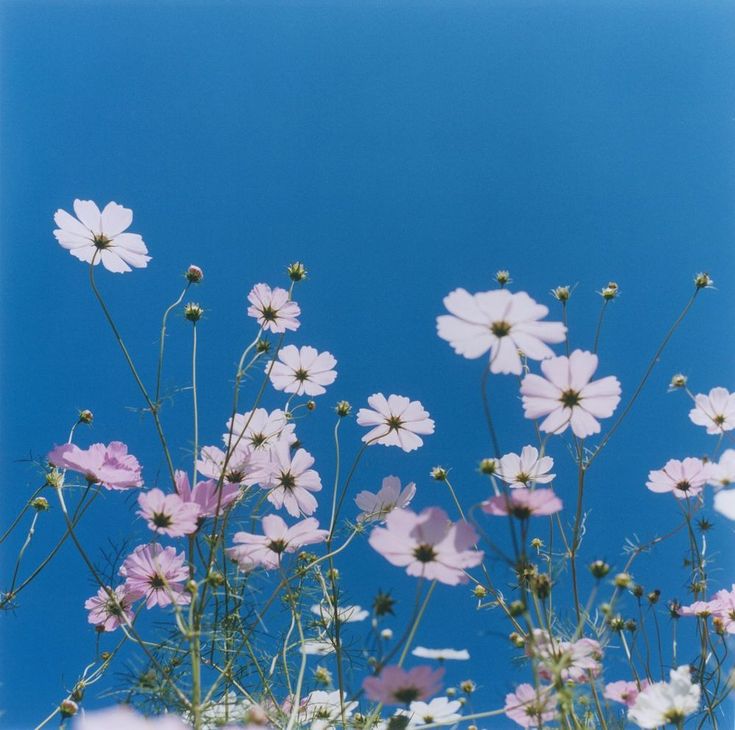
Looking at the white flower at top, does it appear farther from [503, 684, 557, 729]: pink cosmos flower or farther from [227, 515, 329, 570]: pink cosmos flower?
[227, 515, 329, 570]: pink cosmos flower

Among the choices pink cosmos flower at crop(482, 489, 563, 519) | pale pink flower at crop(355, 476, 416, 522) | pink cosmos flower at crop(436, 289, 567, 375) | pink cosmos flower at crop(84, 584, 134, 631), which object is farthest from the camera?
pale pink flower at crop(355, 476, 416, 522)

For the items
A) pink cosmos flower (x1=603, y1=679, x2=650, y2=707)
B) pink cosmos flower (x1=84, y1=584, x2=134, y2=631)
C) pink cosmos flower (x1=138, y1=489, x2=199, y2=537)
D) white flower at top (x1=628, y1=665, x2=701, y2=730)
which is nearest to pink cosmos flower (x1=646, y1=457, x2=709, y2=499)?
pink cosmos flower (x1=603, y1=679, x2=650, y2=707)

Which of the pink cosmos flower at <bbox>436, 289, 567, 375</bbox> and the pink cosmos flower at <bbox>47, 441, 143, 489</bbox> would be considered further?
the pink cosmos flower at <bbox>47, 441, 143, 489</bbox>

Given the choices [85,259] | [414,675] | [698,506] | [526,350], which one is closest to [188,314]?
[85,259]

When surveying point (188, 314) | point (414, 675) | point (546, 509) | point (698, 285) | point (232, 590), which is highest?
point (698, 285)

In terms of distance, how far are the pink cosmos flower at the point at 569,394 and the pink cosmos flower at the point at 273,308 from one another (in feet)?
1.90

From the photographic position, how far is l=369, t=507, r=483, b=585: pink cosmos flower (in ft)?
2.26

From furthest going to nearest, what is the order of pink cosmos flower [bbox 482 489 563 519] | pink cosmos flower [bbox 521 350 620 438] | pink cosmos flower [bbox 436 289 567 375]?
pink cosmos flower [bbox 521 350 620 438] < pink cosmos flower [bbox 436 289 567 375] < pink cosmos flower [bbox 482 489 563 519]

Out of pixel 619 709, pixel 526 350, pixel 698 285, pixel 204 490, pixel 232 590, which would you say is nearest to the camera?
pixel 526 350

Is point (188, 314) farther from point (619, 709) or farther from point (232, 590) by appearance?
point (619, 709)

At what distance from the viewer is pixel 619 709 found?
127cm

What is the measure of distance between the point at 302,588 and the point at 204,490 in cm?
36

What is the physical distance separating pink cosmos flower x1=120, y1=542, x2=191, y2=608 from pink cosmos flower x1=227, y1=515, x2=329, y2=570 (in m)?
0.10

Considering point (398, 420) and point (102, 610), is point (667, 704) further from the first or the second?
point (102, 610)
